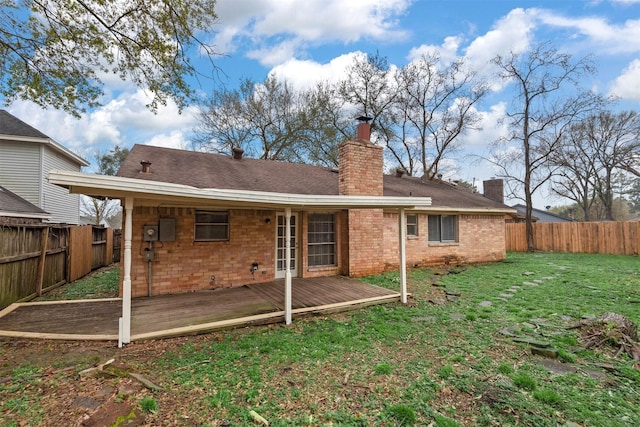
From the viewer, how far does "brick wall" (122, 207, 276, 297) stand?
6352 millimetres

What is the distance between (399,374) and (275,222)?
209 inches

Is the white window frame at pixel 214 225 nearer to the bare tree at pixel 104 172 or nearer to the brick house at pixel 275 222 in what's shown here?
the brick house at pixel 275 222

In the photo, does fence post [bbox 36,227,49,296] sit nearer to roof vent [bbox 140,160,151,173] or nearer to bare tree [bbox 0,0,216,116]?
roof vent [bbox 140,160,151,173]

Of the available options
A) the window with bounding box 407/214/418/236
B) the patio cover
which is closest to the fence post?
the patio cover

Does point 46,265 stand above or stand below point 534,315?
above

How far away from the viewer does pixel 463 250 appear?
11.6 meters

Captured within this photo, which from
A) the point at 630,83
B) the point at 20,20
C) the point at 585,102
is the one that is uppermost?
the point at 630,83

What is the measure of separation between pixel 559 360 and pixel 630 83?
81.7ft

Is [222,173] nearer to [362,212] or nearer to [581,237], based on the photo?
[362,212]

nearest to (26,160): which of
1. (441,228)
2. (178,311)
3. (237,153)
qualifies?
(237,153)

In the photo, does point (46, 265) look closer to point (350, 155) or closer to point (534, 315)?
point (350, 155)

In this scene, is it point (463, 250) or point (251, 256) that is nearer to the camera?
point (251, 256)

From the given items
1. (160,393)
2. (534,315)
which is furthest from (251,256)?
(534,315)

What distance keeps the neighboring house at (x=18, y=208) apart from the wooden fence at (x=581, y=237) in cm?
2302
